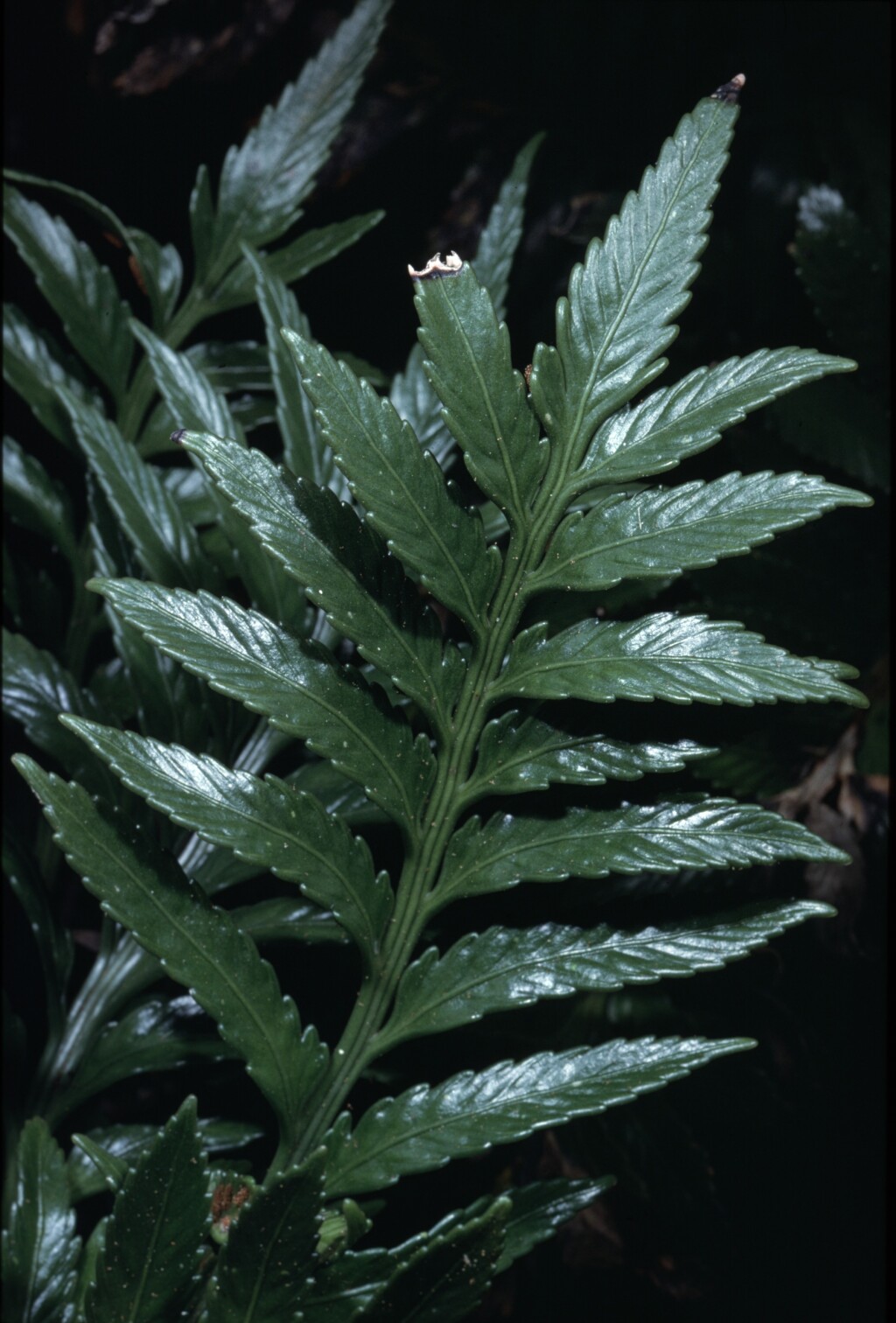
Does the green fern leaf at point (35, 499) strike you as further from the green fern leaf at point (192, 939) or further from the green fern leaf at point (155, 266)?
the green fern leaf at point (192, 939)

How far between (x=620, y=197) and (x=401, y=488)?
0.53m

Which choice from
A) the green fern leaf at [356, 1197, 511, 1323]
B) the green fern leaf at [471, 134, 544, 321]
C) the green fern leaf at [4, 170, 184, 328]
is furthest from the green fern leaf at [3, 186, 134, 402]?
the green fern leaf at [356, 1197, 511, 1323]

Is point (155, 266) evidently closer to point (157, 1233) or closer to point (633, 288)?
point (633, 288)

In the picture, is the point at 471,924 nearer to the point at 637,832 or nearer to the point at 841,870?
the point at 637,832

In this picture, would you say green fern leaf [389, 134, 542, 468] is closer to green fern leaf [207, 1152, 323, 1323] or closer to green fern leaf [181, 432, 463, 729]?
green fern leaf [181, 432, 463, 729]

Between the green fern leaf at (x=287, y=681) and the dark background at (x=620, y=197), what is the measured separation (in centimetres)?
38

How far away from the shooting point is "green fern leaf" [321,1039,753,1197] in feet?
1.62

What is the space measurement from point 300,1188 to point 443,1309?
0.09 metres

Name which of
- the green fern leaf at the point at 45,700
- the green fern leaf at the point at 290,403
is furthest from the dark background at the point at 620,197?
the green fern leaf at the point at 45,700

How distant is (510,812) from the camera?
1.71 feet

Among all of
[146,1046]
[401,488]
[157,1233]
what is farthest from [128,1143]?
[401,488]

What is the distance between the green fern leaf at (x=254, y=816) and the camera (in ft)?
1.54

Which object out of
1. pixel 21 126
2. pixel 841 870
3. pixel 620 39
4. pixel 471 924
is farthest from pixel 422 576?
pixel 21 126

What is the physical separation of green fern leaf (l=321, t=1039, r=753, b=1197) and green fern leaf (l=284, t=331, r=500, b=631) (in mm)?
202
